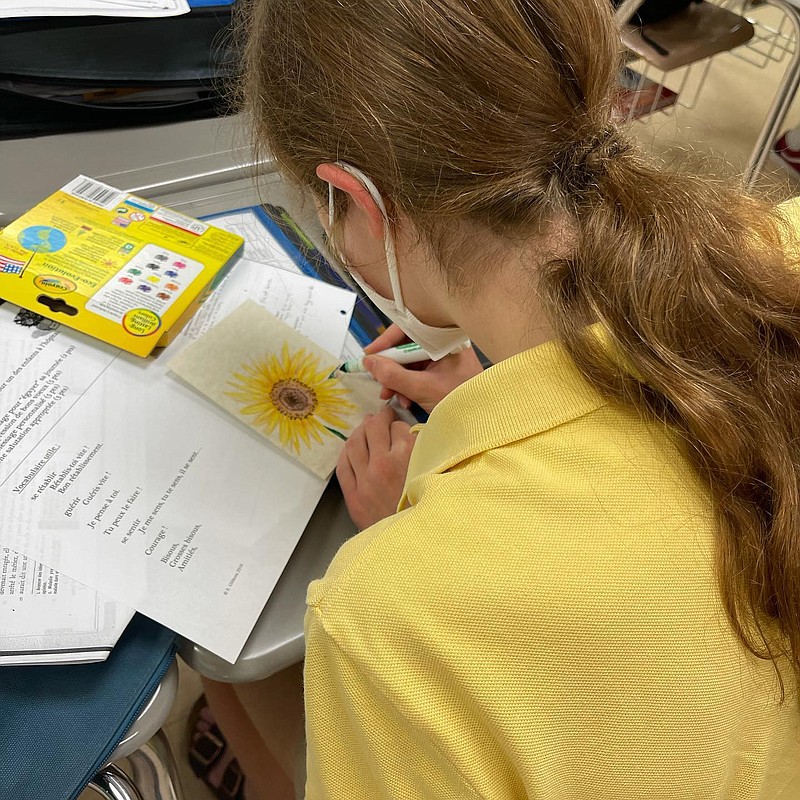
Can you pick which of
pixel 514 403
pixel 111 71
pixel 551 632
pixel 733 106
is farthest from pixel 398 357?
pixel 733 106

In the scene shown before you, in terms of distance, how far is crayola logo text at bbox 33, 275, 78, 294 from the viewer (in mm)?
668

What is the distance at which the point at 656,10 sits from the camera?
168 cm

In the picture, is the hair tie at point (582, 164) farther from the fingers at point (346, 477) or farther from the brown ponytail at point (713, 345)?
the fingers at point (346, 477)

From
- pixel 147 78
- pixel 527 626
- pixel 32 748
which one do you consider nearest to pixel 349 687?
pixel 527 626

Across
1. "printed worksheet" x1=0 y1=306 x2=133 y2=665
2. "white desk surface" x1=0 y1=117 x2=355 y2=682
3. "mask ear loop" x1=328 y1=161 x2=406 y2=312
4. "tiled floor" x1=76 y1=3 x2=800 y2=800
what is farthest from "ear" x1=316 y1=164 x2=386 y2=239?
"tiled floor" x1=76 y1=3 x2=800 y2=800

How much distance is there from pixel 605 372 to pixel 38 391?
458mm

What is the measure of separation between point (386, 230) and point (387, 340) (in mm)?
187

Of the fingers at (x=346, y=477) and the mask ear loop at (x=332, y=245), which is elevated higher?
the mask ear loop at (x=332, y=245)

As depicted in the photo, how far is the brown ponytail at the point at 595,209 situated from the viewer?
0.41m

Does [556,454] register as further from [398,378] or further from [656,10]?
[656,10]

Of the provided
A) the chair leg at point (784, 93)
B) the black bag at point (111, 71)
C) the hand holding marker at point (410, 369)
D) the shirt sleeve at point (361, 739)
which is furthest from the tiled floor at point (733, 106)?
the shirt sleeve at point (361, 739)

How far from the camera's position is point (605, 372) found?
44 cm

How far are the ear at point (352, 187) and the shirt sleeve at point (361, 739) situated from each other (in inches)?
11.2

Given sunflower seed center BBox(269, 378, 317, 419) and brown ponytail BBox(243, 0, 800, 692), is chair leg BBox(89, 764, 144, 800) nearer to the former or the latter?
sunflower seed center BBox(269, 378, 317, 419)
